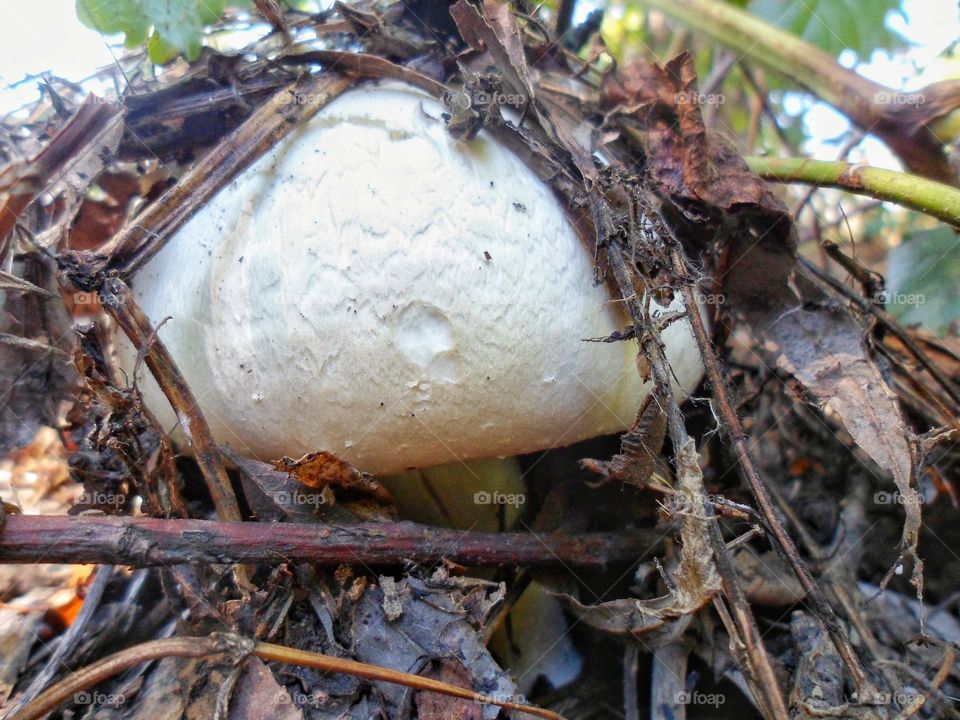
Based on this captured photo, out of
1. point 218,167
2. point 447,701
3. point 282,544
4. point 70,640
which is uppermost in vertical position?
point 218,167

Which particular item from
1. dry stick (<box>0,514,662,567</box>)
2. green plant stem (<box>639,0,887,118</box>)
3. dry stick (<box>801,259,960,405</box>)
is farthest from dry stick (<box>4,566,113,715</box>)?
green plant stem (<box>639,0,887,118</box>)

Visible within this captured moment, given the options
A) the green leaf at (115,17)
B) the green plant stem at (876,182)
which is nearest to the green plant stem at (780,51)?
the green plant stem at (876,182)

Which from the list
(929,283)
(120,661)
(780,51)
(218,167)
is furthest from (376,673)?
(780,51)

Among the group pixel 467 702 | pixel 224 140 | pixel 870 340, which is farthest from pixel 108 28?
pixel 870 340

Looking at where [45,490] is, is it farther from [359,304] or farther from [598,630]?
[598,630]

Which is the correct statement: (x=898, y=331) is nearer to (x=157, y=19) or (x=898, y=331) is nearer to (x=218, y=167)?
(x=218, y=167)
